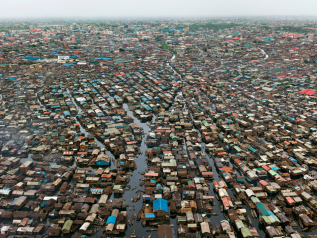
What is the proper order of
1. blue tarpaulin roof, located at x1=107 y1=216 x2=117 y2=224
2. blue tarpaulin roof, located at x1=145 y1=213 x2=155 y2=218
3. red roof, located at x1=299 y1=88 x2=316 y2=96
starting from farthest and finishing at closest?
1. red roof, located at x1=299 y1=88 x2=316 y2=96
2. blue tarpaulin roof, located at x1=145 y1=213 x2=155 y2=218
3. blue tarpaulin roof, located at x1=107 y1=216 x2=117 y2=224

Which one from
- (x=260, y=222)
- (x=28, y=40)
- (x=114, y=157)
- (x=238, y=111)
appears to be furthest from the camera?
(x=28, y=40)

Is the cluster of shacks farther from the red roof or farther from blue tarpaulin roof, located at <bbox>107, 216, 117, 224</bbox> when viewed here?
the red roof

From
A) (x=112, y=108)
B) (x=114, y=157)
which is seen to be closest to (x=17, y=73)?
(x=112, y=108)

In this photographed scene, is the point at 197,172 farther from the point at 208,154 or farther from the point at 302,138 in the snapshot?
the point at 302,138

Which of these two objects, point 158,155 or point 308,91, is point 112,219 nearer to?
point 158,155

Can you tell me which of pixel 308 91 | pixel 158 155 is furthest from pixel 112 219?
pixel 308 91

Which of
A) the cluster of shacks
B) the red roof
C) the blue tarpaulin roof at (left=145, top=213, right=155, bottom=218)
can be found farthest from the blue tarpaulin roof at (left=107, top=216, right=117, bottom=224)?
the red roof

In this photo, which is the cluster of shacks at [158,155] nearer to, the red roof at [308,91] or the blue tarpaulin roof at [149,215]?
the blue tarpaulin roof at [149,215]

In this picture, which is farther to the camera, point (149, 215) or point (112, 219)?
point (149, 215)
